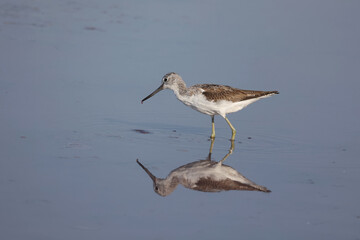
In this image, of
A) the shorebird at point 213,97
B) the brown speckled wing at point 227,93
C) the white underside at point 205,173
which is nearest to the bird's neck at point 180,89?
the shorebird at point 213,97

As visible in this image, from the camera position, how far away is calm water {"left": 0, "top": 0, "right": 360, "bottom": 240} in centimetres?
632

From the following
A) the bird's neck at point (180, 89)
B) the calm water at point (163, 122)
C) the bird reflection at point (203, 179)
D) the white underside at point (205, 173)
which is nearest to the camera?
the calm water at point (163, 122)

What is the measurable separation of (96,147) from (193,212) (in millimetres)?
2267

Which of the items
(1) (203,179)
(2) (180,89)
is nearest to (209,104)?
(2) (180,89)

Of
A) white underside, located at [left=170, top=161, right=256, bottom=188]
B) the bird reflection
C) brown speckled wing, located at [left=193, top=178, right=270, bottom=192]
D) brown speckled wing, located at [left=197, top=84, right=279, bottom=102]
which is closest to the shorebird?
brown speckled wing, located at [left=197, top=84, right=279, bottom=102]

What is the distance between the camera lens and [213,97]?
30.7 ft

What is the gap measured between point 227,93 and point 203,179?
2.45 m

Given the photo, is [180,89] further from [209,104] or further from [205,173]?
[205,173]

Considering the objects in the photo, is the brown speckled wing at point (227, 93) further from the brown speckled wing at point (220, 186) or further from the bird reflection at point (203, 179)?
the brown speckled wing at point (220, 186)

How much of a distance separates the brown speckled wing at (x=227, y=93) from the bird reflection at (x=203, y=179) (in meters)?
1.70

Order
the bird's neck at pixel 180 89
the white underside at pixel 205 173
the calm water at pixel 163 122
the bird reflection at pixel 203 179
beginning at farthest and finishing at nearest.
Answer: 1. the bird's neck at pixel 180 89
2. the white underside at pixel 205 173
3. the bird reflection at pixel 203 179
4. the calm water at pixel 163 122

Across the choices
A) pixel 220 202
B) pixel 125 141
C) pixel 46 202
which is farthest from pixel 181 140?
pixel 46 202

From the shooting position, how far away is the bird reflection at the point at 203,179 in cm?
714

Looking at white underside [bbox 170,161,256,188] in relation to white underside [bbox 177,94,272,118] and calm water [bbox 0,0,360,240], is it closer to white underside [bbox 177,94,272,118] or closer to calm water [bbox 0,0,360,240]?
calm water [bbox 0,0,360,240]
